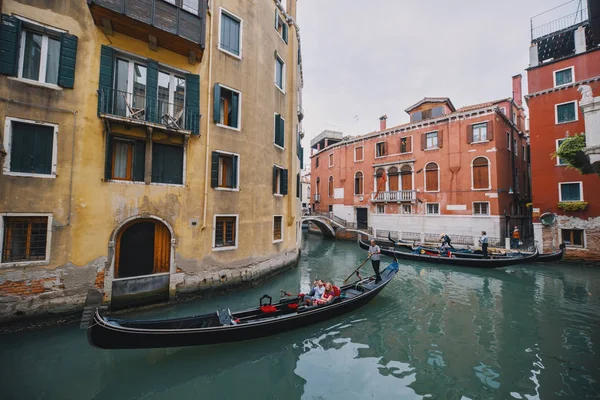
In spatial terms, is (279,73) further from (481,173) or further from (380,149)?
(481,173)

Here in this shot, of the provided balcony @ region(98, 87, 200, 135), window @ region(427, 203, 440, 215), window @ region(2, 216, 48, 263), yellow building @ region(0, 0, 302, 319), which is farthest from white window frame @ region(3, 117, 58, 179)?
window @ region(427, 203, 440, 215)

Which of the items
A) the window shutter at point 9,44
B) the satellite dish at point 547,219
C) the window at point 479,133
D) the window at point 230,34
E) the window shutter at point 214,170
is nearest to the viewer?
the window shutter at point 9,44

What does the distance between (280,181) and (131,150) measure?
5976mm

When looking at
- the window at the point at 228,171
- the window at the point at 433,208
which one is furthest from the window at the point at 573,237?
the window at the point at 228,171

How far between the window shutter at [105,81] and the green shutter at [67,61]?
0.57 meters

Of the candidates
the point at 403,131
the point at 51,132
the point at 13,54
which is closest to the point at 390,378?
the point at 51,132

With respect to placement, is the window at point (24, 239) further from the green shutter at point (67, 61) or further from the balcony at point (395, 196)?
the balcony at point (395, 196)

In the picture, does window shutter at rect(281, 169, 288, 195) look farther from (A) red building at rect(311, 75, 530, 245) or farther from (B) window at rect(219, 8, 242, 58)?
(A) red building at rect(311, 75, 530, 245)

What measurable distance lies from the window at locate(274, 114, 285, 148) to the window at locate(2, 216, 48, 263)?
808cm

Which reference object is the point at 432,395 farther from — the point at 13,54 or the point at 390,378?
the point at 13,54

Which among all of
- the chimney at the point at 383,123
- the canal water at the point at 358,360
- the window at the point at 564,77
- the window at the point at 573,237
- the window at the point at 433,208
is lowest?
the canal water at the point at 358,360

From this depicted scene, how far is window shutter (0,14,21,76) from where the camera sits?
6156mm

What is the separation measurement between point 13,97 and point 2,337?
5350 millimetres

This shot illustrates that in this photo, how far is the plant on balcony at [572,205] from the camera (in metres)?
13.7
